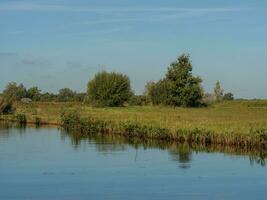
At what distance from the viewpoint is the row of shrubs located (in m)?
34.8

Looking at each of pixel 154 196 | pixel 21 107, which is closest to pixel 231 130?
pixel 154 196

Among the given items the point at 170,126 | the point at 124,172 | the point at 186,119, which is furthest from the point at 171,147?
the point at 186,119

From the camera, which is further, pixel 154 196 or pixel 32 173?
pixel 32 173

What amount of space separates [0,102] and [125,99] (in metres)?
16.3

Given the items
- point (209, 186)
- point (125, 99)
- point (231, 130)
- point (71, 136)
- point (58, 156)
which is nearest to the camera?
point (209, 186)

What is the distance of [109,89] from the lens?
8044 cm

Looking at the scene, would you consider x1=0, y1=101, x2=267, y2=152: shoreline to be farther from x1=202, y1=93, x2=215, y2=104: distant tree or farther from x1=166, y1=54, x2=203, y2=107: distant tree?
x1=202, y1=93, x2=215, y2=104: distant tree

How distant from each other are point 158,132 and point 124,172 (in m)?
17.1

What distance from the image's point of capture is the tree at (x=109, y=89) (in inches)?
3182

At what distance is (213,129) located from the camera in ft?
126

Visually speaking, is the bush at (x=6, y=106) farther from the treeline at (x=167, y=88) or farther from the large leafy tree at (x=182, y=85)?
the large leafy tree at (x=182, y=85)

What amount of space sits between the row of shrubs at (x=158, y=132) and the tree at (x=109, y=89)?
19.3m

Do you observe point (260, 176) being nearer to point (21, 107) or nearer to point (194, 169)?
point (194, 169)

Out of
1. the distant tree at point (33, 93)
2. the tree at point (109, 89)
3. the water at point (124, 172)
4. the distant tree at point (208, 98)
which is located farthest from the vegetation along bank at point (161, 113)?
the distant tree at point (33, 93)
